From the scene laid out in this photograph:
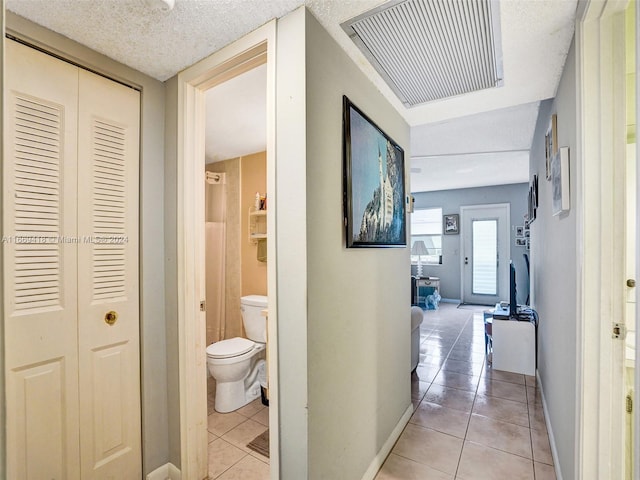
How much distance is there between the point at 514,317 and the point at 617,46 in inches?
108

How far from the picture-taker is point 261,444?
207 centimetres

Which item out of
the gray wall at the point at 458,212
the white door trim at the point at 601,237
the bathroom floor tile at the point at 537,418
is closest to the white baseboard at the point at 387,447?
the bathroom floor tile at the point at 537,418

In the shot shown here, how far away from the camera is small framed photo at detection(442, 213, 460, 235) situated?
21.8ft

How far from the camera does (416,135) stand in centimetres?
326

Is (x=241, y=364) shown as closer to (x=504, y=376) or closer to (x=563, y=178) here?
(x=563, y=178)

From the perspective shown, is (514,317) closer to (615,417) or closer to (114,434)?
(615,417)

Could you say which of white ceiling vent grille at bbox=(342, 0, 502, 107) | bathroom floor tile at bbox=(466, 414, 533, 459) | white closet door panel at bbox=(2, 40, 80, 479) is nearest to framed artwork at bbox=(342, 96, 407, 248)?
white ceiling vent grille at bbox=(342, 0, 502, 107)

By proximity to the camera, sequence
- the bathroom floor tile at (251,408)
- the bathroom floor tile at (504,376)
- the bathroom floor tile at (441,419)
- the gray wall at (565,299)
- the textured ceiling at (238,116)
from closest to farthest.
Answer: the gray wall at (565,299) → the textured ceiling at (238,116) → the bathroom floor tile at (441,419) → the bathroom floor tile at (251,408) → the bathroom floor tile at (504,376)

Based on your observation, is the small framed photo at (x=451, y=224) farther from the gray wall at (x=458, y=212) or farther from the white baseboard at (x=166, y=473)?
the white baseboard at (x=166, y=473)

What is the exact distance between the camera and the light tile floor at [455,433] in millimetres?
1818

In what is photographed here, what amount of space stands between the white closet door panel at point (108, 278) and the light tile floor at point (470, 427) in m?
1.44

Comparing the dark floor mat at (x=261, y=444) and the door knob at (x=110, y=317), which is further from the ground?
the door knob at (x=110, y=317)

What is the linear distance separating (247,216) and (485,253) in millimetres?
5146

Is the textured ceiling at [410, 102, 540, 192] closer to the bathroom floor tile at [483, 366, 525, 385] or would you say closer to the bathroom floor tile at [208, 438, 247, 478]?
the bathroom floor tile at [483, 366, 525, 385]
